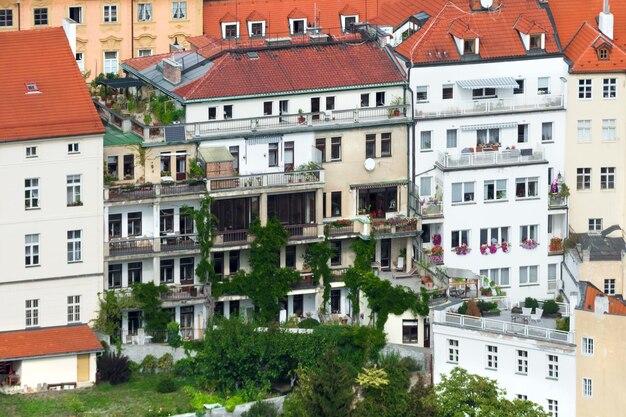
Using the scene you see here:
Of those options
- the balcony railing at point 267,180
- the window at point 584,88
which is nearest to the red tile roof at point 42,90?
the balcony railing at point 267,180

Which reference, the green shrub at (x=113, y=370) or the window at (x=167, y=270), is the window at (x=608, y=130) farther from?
the green shrub at (x=113, y=370)

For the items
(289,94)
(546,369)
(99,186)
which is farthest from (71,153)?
(546,369)

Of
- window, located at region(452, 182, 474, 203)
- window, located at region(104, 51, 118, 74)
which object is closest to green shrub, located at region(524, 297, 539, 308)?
window, located at region(452, 182, 474, 203)

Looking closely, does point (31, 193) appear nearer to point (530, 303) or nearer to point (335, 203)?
point (335, 203)

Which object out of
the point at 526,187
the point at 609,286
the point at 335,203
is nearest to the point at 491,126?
the point at 526,187

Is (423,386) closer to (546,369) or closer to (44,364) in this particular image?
(546,369)

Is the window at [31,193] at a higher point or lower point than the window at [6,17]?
lower
